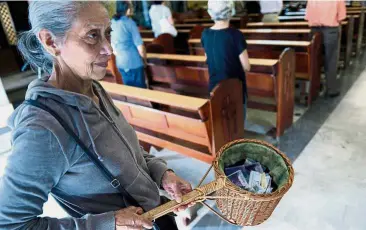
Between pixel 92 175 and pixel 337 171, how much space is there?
2051 mm

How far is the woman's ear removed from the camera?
661 millimetres

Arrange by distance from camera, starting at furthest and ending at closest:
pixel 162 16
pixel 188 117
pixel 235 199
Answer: pixel 162 16 < pixel 188 117 < pixel 235 199

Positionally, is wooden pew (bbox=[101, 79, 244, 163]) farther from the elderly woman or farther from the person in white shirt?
A: the person in white shirt

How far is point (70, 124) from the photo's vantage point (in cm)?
65

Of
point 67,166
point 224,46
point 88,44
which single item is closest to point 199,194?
point 67,166

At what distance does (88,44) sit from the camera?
0.69 metres

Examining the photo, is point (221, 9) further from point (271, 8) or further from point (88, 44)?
point (271, 8)

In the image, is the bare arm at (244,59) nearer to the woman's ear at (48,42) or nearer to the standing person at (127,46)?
the standing person at (127,46)

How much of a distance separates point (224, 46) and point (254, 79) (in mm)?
809

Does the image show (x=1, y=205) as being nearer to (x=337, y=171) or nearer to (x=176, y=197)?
(x=176, y=197)

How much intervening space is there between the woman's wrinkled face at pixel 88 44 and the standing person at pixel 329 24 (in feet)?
10.1

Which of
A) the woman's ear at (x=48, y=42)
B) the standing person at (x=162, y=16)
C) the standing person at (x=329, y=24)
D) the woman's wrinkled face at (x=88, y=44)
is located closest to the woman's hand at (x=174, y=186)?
the woman's wrinkled face at (x=88, y=44)

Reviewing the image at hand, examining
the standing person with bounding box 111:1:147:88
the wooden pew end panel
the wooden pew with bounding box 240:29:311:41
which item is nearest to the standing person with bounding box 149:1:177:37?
the wooden pew with bounding box 240:29:311:41

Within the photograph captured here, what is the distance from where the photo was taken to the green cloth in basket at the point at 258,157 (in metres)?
0.89
